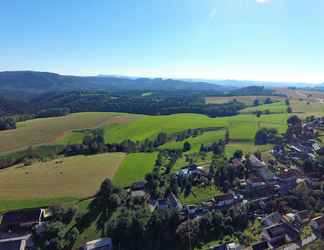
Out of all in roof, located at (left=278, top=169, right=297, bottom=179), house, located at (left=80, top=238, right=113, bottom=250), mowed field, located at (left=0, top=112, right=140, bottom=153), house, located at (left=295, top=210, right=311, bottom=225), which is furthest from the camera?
mowed field, located at (left=0, top=112, right=140, bottom=153)

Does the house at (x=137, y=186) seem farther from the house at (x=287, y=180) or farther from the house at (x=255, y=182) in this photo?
the house at (x=287, y=180)

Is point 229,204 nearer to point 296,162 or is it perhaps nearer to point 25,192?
point 296,162

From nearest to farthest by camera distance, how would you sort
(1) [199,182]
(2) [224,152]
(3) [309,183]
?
(3) [309,183] → (1) [199,182] → (2) [224,152]

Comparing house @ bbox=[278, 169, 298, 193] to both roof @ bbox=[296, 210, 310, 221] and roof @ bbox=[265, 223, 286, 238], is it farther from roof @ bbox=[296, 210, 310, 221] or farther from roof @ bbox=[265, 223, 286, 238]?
roof @ bbox=[265, 223, 286, 238]

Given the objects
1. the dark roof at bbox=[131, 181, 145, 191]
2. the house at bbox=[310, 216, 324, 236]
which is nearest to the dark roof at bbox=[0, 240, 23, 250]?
the dark roof at bbox=[131, 181, 145, 191]

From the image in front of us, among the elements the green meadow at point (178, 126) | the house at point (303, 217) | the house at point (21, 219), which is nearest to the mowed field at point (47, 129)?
the green meadow at point (178, 126)

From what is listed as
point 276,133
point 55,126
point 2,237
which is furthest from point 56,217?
point 276,133

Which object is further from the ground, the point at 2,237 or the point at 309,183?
the point at 309,183
